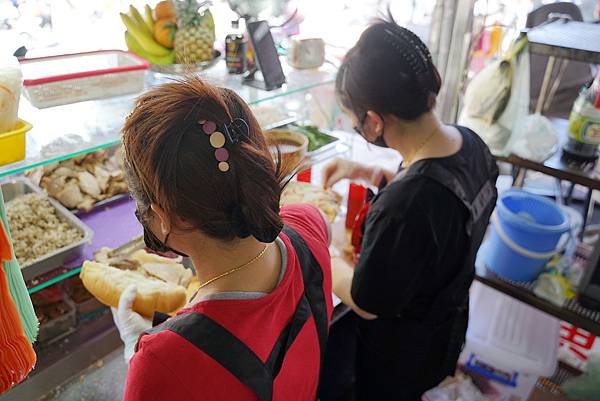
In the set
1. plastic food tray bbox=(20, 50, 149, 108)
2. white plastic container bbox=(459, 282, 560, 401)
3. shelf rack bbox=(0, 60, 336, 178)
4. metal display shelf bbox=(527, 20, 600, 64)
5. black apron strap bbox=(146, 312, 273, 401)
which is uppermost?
plastic food tray bbox=(20, 50, 149, 108)

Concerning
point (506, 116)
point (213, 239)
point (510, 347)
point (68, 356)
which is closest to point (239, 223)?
point (213, 239)

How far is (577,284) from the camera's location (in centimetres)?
190

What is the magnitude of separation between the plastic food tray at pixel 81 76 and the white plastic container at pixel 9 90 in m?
0.14

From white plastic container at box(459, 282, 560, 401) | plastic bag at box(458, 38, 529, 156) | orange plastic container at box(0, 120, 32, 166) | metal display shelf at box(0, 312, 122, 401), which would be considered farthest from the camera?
white plastic container at box(459, 282, 560, 401)

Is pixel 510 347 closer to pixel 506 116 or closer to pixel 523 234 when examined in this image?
pixel 523 234

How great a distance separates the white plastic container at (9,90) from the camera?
94 cm

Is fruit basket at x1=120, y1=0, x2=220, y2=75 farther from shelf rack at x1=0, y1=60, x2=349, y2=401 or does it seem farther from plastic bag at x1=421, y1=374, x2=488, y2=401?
plastic bag at x1=421, y1=374, x2=488, y2=401

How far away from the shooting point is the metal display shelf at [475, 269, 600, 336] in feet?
5.90

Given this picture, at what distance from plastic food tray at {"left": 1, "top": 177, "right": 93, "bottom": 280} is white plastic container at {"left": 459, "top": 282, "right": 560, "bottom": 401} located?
1647mm

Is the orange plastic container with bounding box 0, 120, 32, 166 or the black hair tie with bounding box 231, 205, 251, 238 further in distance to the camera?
the orange plastic container with bounding box 0, 120, 32, 166

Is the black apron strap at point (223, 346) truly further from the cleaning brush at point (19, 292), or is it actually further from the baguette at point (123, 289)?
the baguette at point (123, 289)

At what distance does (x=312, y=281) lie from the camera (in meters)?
0.99

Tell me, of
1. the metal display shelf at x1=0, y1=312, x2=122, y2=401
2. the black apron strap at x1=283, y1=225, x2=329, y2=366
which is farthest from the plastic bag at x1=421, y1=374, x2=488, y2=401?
the metal display shelf at x1=0, y1=312, x2=122, y2=401

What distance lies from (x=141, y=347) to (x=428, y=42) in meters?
1.72
